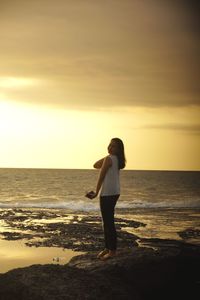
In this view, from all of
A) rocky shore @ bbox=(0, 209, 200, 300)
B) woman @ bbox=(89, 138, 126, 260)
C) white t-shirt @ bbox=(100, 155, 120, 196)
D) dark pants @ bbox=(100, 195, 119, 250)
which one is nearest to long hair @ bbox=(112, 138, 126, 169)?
woman @ bbox=(89, 138, 126, 260)

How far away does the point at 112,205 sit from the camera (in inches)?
382

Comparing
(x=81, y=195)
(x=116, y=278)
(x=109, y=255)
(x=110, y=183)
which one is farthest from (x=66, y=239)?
(x=81, y=195)

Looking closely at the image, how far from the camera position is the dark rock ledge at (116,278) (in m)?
7.77

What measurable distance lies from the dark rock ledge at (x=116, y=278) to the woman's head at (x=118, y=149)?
6.43 ft

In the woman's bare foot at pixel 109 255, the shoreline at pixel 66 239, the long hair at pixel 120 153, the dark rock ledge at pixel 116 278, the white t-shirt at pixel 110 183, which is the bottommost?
the shoreline at pixel 66 239

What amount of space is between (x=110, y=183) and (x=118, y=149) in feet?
2.38

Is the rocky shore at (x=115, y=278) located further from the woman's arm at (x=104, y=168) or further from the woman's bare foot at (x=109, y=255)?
the woman's arm at (x=104, y=168)

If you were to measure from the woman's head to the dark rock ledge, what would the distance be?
77.2 inches

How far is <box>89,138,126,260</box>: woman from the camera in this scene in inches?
380

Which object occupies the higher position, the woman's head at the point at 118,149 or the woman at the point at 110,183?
the woman's head at the point at 118,149

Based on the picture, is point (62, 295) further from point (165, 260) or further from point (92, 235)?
point (92, 235)

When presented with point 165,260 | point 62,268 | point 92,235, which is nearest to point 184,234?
point 92,235

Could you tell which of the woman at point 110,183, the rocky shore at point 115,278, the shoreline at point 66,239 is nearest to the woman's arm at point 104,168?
the woman at point 110,183

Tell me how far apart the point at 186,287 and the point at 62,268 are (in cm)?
264
